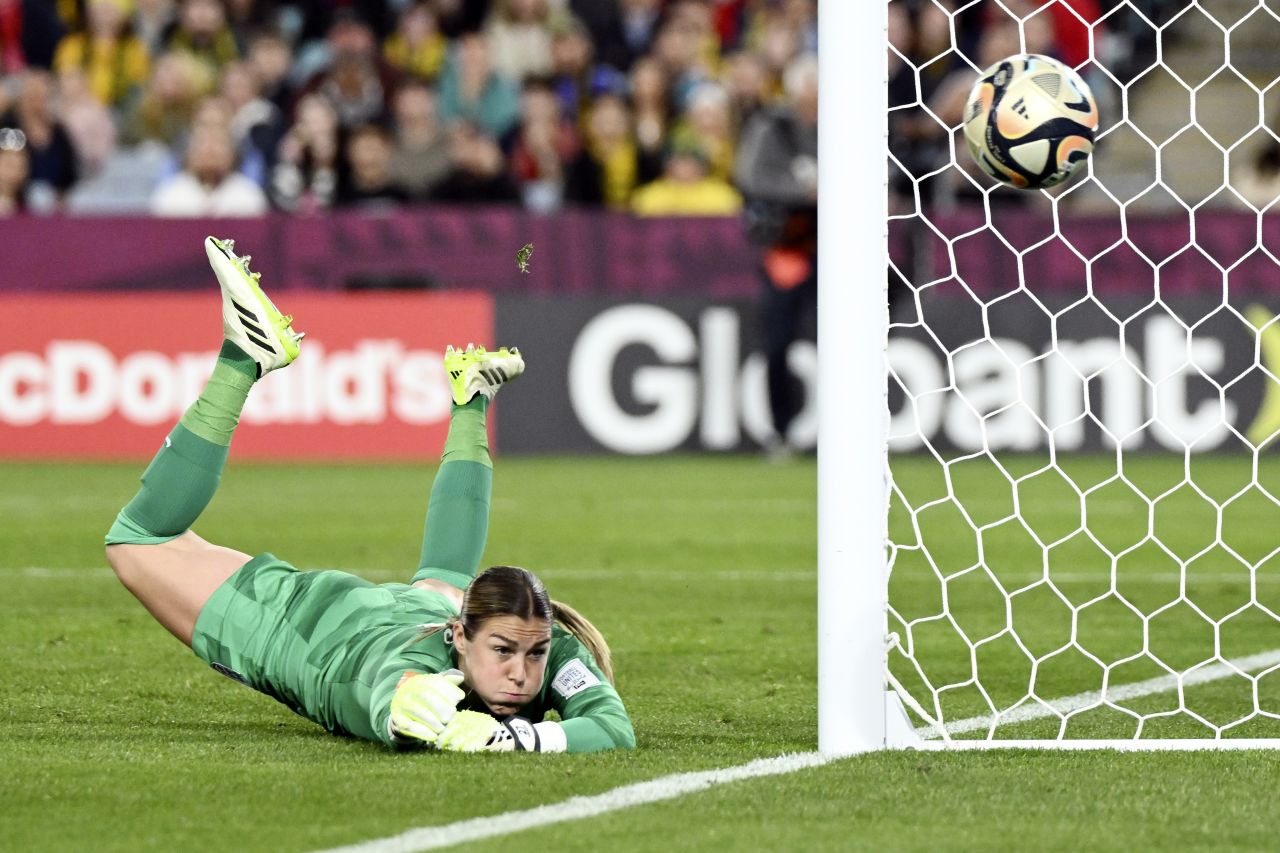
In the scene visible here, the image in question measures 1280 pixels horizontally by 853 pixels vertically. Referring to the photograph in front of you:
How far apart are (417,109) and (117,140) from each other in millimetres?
2343

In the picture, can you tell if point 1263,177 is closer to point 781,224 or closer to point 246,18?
point 781,224

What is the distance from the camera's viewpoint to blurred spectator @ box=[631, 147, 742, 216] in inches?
553

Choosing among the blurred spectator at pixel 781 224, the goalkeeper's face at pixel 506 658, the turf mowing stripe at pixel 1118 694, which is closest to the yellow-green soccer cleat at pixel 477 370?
the goalkeeper's face at pixel 506 658

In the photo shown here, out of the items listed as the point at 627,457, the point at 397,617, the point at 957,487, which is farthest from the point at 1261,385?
the point at 397,617

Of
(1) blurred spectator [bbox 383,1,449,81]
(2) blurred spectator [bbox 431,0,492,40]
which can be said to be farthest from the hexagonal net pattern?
(1) blurred spectator [bbox 383,1,449,81]

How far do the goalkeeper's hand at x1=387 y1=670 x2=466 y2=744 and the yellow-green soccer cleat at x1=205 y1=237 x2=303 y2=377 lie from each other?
4.19ft

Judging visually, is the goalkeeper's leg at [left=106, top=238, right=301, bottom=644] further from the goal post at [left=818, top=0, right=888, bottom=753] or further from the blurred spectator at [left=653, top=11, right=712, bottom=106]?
the blurred spectator at [left=653, top=11, right=712, bottom=106]

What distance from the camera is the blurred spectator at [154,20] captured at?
52.0ft

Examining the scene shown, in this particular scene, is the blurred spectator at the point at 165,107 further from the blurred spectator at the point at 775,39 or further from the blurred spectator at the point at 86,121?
the blurred spectator at the point at 775,39

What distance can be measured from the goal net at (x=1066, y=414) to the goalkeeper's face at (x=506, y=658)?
577 millimetres

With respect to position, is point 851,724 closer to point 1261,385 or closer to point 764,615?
point 764,615

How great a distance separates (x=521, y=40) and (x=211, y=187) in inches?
125

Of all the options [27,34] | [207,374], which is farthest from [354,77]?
[207,374]

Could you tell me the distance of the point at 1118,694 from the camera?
17.3 ft
